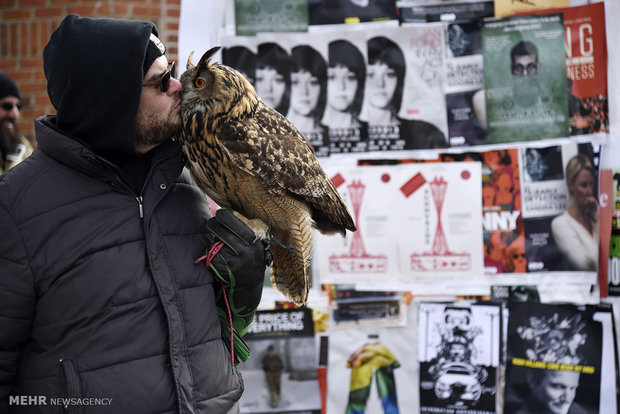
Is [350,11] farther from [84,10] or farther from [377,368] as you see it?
[84,10]

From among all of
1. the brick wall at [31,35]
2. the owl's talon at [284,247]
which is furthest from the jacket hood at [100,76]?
the brick wall at [31,35]

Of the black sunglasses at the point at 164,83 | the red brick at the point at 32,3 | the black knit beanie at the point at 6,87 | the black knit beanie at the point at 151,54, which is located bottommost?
the black sunglasses at the point at 164,83

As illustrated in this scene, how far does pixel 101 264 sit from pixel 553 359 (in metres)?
2.07

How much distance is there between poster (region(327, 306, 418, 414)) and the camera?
2916mm

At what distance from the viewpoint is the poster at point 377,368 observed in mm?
2916

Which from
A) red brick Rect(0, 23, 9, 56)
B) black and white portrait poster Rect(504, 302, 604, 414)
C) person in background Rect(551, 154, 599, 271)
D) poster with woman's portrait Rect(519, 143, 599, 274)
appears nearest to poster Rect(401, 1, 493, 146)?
poster with woman's portrait Rect(519, 143, 599, 274)

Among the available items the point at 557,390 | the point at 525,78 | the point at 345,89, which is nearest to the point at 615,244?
the point at 557,390

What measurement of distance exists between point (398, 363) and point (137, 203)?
1.72 metres

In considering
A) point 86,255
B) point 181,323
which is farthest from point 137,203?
point 181,323

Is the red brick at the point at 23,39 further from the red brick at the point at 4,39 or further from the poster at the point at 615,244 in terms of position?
the poster at the point at 615,244

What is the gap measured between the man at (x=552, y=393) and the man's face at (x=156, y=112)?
1.94 metres

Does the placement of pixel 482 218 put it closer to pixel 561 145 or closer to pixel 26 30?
pixel 561 145

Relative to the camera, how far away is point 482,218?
285 cm

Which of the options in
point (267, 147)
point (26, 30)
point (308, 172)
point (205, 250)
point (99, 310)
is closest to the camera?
point (99, 310)
